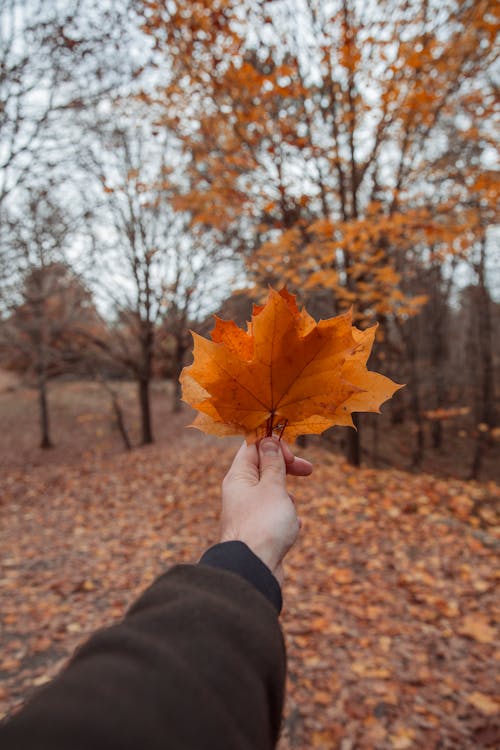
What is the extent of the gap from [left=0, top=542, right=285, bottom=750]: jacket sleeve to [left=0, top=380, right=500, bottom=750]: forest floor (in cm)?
237

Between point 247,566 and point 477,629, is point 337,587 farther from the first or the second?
point 247,566

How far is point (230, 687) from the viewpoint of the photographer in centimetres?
65

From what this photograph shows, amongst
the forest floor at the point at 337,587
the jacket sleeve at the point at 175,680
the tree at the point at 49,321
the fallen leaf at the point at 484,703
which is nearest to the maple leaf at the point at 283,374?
the jacket sleeve at the point at 175,680

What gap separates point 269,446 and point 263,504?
0.59ft

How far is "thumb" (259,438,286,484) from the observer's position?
125 cm

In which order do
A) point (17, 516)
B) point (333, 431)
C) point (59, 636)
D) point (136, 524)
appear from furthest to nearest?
1. point (333, 431)
2. point (17, 516)
3. point (136, 524)
4. point (59, 636)

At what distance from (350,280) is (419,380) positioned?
276 inches

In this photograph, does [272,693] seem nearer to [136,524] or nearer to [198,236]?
[136,524]

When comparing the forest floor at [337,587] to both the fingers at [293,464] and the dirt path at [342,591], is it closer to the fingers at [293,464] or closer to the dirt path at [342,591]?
the dirt path at [342,591]

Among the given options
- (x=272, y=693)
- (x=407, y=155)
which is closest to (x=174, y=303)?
(x=407, y=155)

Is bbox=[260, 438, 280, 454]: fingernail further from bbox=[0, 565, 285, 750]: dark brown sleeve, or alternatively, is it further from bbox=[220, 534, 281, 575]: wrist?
bbox=[0, 565, 285, 750]: dark brown sleeve

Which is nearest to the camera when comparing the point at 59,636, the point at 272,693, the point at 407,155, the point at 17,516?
the point at 272,693

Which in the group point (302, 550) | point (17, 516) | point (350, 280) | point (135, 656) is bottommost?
point (17, 516)

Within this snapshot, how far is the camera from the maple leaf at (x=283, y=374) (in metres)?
1.08
